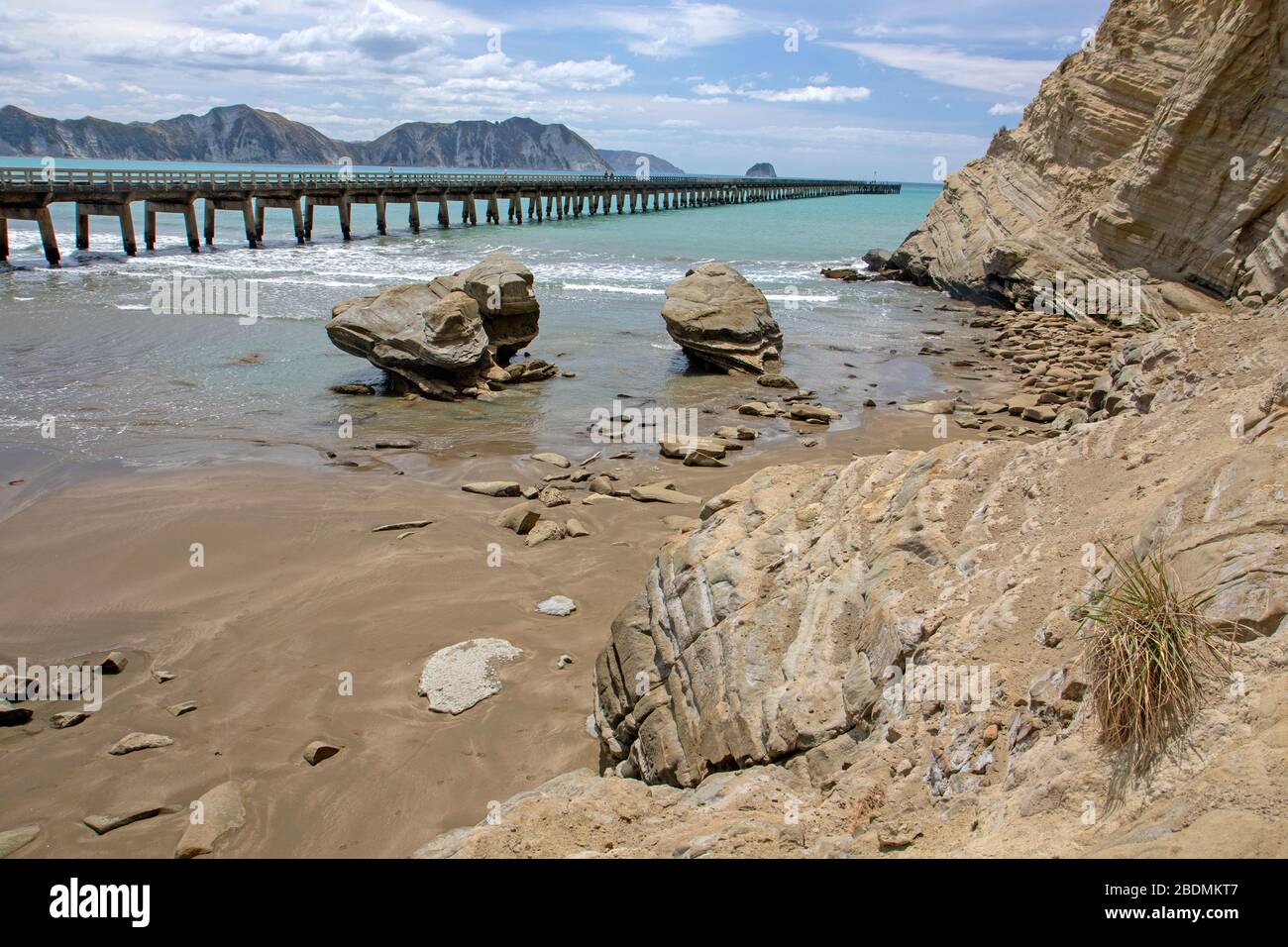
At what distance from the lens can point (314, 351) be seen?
22188mm

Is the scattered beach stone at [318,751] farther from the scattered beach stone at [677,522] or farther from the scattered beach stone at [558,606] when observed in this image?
the scattered beach stone at [677,522]

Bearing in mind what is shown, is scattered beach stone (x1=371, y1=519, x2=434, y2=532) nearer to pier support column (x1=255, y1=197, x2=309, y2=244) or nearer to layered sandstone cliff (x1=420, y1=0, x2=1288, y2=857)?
layered sandstone cliff (x1=420, y1=0, x2=1288, y2=857)

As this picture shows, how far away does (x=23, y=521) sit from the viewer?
37.4 ft

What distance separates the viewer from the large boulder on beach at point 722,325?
20.9 metres

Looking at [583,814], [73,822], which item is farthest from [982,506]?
[73,822]

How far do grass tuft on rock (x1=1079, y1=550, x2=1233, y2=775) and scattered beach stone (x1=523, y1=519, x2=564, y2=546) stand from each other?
7631 millimetres

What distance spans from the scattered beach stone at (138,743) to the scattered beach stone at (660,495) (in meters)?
6.52

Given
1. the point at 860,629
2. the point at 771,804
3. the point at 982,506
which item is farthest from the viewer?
the point at 982,506

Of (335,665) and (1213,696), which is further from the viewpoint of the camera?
(335,665)

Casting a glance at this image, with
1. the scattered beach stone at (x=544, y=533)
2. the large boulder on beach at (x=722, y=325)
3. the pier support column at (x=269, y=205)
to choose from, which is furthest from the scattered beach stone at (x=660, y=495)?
the pier support column at (x=269, y=205)

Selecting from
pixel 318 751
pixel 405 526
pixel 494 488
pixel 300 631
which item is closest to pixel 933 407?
pixel 494 488
